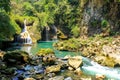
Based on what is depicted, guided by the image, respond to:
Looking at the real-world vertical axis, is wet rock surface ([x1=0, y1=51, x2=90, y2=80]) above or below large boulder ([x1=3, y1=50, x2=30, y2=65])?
below

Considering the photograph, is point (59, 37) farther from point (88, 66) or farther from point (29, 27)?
point (88, 66)

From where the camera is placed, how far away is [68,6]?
47.5 m

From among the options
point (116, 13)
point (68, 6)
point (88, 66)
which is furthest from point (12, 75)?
Answer: point (68, 6)

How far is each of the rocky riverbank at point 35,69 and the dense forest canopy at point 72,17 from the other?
6772 millimetres

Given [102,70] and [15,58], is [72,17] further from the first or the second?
[102,70]

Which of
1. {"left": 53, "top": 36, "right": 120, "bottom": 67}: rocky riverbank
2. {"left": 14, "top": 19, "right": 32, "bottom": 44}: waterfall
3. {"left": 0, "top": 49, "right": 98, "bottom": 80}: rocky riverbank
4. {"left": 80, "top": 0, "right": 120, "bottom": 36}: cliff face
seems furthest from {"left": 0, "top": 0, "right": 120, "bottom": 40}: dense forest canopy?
{"left": 0, "top": 49, "right": 98, "bottom": 80}: rocky riverbank

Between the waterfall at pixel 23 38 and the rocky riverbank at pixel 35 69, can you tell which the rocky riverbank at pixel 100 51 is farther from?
the waterfall at pixel 23 38

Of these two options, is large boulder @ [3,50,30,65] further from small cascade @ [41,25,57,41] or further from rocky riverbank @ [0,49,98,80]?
small cascade @ [41,25,57,41]

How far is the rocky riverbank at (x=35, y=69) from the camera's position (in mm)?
15553

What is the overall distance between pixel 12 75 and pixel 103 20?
82.9 feet

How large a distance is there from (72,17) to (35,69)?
29681 millimetres

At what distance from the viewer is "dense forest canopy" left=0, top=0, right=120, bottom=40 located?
36500 millimetres

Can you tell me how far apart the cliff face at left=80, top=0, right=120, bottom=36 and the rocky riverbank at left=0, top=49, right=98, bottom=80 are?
62.1 feet

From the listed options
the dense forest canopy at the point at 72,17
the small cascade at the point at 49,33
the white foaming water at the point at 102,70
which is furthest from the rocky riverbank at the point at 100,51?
the small cascade at the point at 49,33
